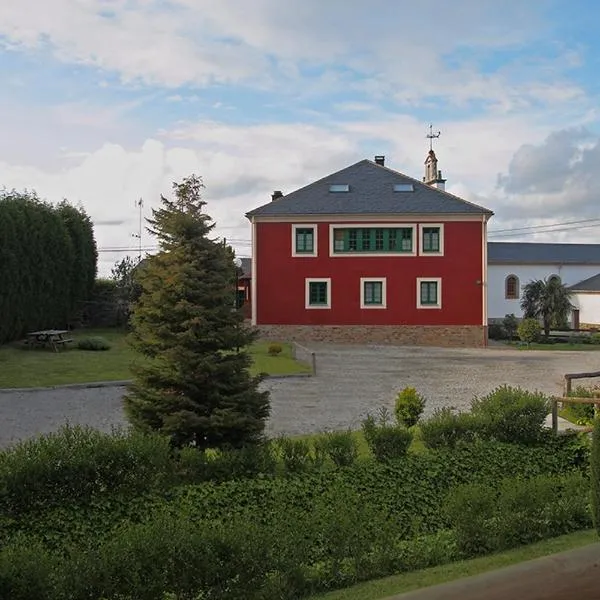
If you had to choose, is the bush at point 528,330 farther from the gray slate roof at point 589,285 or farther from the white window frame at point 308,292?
the gray slate roof at point 589,285

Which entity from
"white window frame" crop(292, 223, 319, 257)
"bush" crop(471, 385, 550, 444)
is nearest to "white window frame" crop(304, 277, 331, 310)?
"white window frame" crop(292, 223, 319, 257)

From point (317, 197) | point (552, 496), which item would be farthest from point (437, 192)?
point (552, 496)

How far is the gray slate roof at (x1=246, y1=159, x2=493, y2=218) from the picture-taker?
36625mm

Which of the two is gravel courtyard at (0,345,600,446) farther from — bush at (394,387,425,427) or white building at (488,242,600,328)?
white building at (488,242,600,328)

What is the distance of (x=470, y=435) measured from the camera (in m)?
A: 11.0

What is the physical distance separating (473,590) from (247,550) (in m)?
1.58

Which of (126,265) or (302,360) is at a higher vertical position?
(126,265)

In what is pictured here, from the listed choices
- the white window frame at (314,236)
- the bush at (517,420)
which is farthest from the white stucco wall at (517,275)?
the bush at (517,420)

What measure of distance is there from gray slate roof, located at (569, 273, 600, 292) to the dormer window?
22.0 m

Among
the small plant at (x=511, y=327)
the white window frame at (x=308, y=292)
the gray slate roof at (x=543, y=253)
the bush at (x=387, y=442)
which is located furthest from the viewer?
the gray slate roof at (x=543, y=253)

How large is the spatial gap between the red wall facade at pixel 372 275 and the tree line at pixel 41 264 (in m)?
8.54

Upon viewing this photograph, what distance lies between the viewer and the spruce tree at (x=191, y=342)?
9812 millimetres

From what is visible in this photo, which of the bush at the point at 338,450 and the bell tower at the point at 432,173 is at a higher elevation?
the bell tower at the point at 432,173

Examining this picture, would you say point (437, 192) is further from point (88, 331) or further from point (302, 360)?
point (88, 331)
